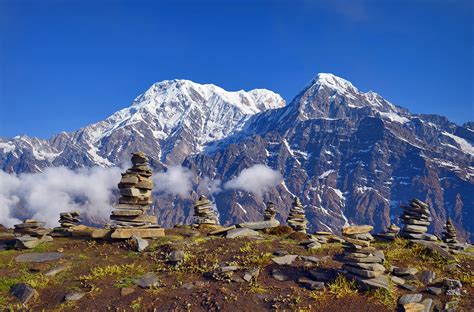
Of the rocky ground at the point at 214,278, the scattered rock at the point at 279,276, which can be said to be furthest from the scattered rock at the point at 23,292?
the scattered rock at the point at 279,276

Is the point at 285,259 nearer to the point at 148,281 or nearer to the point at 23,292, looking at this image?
the point at 148,281

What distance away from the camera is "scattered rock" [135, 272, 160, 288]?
17406 millimetres

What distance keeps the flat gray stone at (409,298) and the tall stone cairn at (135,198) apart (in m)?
16.2

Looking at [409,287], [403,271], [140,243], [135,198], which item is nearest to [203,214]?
[135,198]

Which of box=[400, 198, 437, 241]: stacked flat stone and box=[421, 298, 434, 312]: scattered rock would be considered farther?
box=[400, 198, 437, 241]: stacked flat stone

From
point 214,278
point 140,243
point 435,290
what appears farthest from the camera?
point 140,243

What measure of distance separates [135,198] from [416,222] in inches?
739

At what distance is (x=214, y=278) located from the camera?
18.0m

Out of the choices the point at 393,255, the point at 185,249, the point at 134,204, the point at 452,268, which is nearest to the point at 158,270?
the point at 185,249

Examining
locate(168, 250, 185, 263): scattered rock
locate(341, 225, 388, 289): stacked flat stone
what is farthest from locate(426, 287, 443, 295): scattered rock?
locate(168, 250, 185, 263): scattered rock

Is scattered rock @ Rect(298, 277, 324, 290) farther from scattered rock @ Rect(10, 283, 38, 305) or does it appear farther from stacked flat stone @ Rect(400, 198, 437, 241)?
stacked flat stone @ Rect(400, 198, 437, 241)

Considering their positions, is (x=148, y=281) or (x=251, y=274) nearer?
(x=148, y=281)

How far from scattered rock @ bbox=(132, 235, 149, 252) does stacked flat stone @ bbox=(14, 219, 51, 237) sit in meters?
7.23

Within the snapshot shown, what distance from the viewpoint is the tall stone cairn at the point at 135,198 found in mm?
27266
